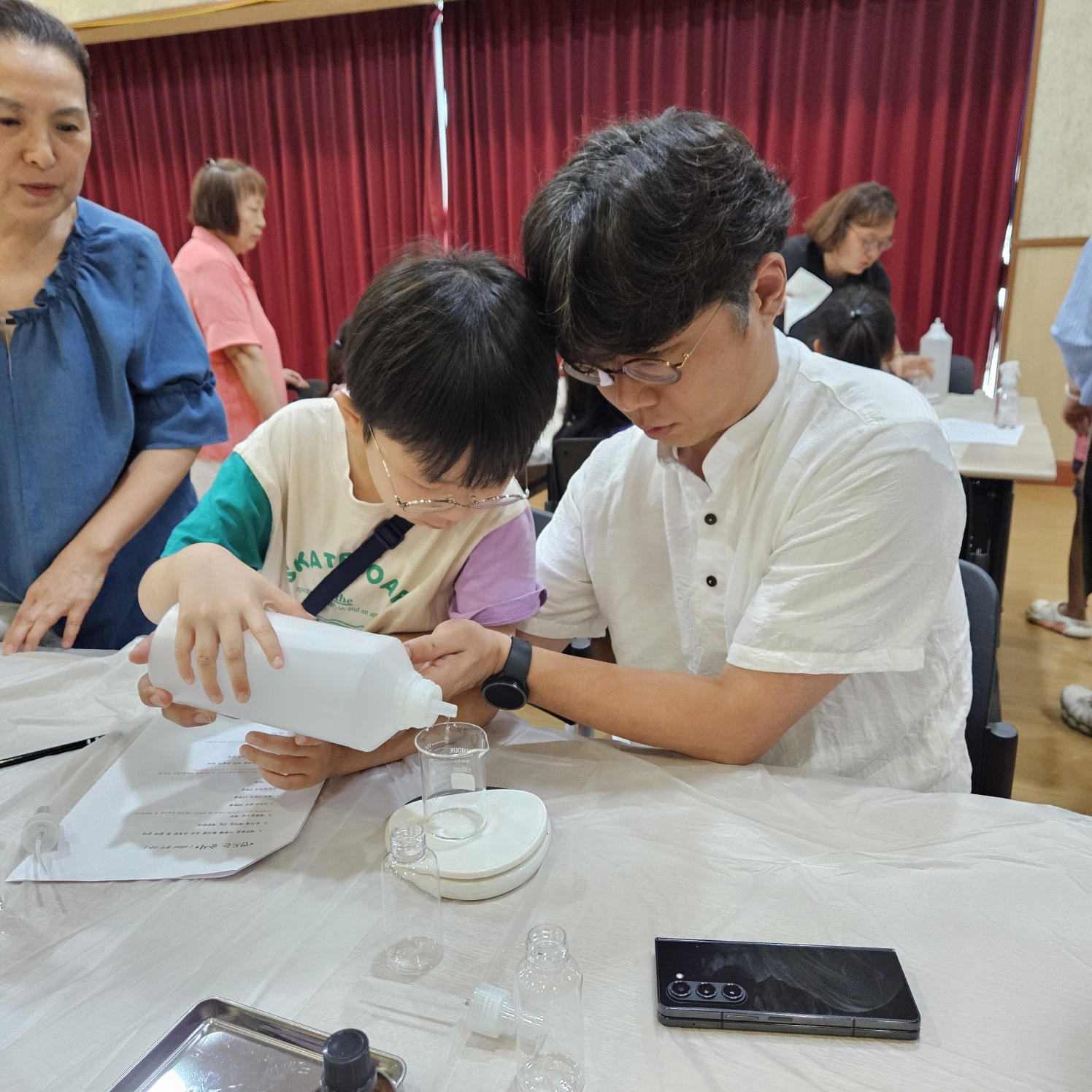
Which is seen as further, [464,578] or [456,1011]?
[464,578]

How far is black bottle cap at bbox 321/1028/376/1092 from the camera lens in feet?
1.75

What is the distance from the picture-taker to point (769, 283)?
91 cm

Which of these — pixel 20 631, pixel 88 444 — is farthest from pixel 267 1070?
pixel 88 444

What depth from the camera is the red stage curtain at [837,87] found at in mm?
4262

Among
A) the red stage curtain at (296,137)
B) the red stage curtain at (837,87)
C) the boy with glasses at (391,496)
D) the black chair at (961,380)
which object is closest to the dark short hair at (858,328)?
the black chair at (961,380)

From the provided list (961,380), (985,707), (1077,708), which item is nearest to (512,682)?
(985,707)

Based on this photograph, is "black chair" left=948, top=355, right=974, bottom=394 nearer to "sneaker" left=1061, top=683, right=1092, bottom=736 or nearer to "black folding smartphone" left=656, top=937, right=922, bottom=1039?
"sneaker" left=1061, top=683, right=1092, bottom=736

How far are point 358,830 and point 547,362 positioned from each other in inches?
19.4

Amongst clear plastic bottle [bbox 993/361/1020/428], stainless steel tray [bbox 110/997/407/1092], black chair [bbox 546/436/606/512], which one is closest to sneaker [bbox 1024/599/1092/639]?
clear plastic bottle [bbox 993/361/1020/428]

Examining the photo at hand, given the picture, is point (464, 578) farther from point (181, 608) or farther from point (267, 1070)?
point (267, 1070)

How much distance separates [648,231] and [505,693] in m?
0.50

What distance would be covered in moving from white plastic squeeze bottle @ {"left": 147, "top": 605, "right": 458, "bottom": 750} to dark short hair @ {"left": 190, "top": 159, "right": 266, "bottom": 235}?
2.52 m

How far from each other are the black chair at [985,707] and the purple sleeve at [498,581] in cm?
61

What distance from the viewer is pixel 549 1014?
2.02ft
